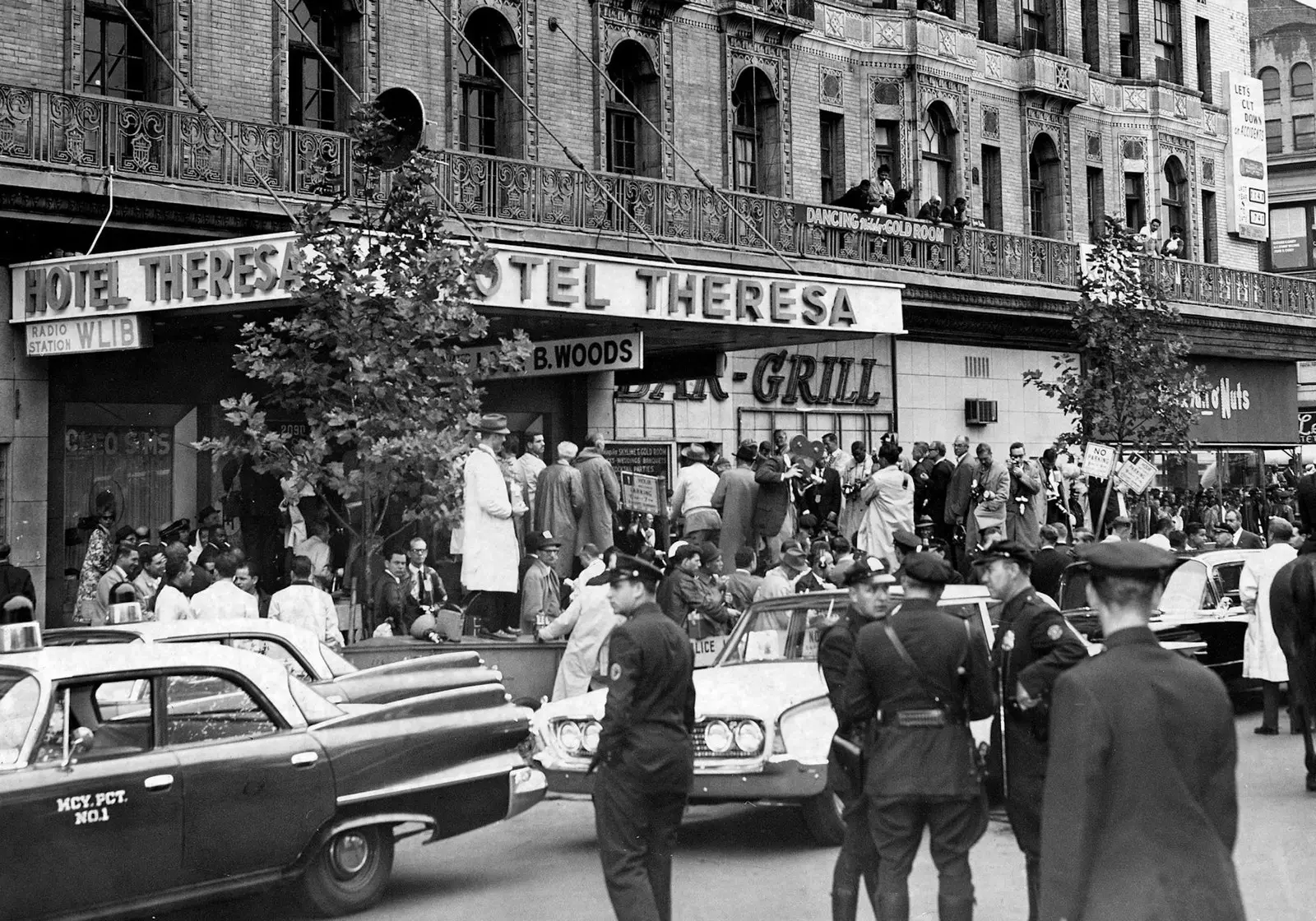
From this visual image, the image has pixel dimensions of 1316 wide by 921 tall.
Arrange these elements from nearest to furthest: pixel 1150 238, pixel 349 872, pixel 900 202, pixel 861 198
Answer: pixel 349 872, pixel 861 198, pixel 900 202, pixel 1150 238

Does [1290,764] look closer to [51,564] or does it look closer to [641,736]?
[641,736]

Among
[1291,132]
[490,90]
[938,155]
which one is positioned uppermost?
[1291,132]

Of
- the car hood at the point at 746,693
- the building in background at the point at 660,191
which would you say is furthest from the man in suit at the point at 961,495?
the car hood at the point at 746,693

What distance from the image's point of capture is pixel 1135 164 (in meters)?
33.9

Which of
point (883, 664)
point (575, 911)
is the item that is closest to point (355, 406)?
point (575, 911)

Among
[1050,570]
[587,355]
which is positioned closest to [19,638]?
[1050,570]

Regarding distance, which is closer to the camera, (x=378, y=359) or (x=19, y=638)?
(x=19, y=638)

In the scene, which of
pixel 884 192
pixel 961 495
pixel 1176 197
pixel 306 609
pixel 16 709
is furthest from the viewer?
pixel 1176 197

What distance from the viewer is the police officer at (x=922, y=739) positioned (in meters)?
6.69

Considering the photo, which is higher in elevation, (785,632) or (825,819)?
(785,632)

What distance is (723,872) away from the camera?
9.17 m

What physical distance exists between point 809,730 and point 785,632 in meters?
1.38

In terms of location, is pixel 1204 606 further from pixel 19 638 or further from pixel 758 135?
pixel 758 135

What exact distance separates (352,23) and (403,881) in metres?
15.0
